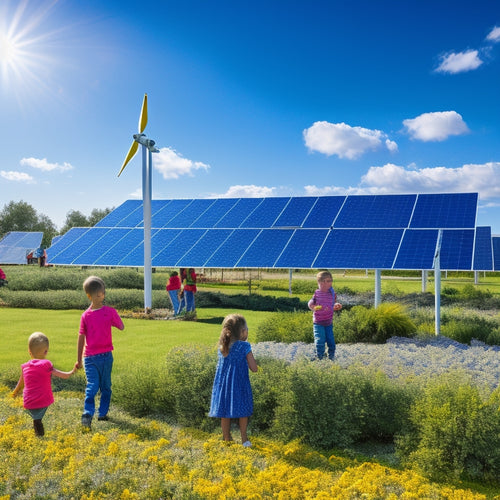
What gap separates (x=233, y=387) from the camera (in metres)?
6.09

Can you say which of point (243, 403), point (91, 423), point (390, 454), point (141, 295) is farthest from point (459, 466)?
point (141, 295)

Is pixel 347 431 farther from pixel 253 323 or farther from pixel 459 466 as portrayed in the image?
pixel 253 323

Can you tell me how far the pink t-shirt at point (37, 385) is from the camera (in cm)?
637

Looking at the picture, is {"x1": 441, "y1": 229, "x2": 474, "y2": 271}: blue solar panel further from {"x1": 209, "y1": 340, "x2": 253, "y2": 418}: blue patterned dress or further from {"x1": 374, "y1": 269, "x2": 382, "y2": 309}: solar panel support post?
{"x1": 209, "y1": 340, "x2": 253, "y2": 418}: blue patterned dress

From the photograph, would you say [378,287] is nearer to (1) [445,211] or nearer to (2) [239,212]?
(1) [445,211]

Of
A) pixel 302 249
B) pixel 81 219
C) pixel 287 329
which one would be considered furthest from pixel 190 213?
pixel 81 219

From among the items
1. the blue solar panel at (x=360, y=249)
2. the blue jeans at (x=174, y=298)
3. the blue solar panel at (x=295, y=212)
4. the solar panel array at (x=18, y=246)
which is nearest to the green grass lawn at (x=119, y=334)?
the blue jeans at (x=174, y=298)

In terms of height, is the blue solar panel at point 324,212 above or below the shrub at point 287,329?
above

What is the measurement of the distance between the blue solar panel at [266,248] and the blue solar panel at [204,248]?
57.5 inches

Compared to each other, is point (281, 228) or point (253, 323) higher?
point (281, 228)

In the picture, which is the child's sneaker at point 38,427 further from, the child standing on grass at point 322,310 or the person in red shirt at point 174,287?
the person in red shirt at point 174,287

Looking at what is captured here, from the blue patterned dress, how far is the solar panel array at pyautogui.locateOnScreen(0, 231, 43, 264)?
57.8m

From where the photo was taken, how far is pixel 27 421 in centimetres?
690

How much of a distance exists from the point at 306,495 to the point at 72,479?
87.3 inches
